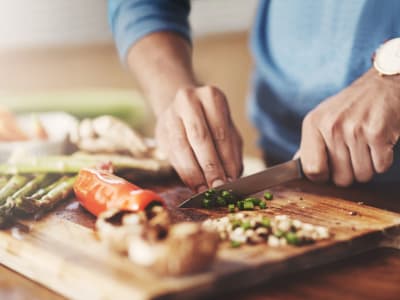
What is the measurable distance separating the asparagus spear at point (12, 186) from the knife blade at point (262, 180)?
0.31 meters

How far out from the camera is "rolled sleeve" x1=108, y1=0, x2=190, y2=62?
1582mm

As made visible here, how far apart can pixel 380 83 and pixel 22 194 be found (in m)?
0.69

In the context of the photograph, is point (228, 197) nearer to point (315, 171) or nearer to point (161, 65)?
point (315, 171)

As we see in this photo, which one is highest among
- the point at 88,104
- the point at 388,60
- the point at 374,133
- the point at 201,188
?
the point at 388,60

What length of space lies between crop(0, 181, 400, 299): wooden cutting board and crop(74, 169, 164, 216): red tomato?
0.03 meters

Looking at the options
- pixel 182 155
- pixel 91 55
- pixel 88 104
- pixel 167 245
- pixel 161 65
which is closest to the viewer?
pixel 167 245

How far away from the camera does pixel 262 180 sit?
1190 mm

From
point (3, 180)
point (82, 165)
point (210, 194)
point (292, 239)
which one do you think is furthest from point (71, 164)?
point (292, 239)

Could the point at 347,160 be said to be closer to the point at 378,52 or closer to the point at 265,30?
the point at 378,52

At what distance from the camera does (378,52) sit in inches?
48.9

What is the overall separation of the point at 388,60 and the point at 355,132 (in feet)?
0.56

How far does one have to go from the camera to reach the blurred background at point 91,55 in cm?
299

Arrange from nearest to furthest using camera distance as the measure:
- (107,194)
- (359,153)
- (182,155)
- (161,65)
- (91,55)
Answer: (107,194), (359,153), (182,155), (161,65), (91,55)

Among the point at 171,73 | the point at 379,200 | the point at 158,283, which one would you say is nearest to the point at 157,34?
the point at 171,73
